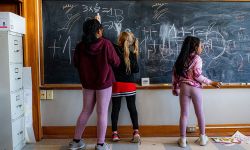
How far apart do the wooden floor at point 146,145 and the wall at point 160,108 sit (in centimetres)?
23

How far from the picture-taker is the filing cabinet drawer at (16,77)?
10.5 ft

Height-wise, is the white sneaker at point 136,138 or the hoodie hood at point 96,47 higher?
the hoodie hood at point 96,47

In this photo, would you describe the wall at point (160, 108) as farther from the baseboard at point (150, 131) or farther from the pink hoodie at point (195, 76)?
the pink hoodie at point (195, 76)

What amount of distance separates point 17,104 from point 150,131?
1555 millimetres

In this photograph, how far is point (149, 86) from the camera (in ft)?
12.4

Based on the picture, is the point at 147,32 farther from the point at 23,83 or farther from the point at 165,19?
the point at 23,83

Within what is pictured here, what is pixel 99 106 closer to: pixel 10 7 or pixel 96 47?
pixel 96 47

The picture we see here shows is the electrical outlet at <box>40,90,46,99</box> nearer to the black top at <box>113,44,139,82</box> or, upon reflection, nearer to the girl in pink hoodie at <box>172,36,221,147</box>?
the black top at <box>113,44,139,82</box>

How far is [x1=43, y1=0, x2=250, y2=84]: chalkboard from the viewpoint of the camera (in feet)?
12.2

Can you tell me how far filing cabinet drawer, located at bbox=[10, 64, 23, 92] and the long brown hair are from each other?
111 centimetres

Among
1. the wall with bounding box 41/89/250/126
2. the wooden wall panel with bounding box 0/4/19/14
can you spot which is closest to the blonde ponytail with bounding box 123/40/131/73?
the wall with bounding box 41/89/250/126

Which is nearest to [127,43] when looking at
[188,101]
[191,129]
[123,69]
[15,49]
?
[123,69]

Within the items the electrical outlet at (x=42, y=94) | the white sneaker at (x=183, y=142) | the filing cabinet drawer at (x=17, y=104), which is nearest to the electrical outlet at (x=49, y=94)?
the electrical outlet at (x=42, y=94)

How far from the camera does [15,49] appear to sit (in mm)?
3279
